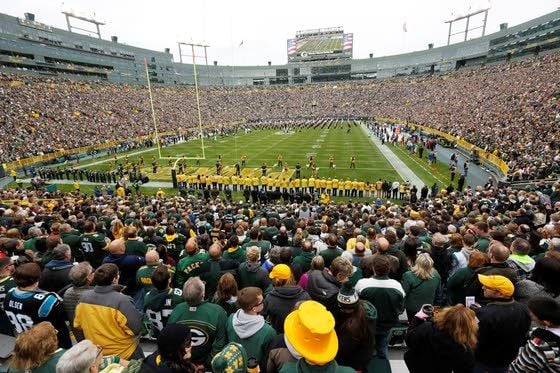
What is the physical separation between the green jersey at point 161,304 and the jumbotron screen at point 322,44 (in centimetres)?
10072

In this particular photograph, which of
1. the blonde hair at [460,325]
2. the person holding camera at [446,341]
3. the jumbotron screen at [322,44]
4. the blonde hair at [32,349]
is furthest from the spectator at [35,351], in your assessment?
the jumbotron screen at [322,44]

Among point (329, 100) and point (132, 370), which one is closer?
point (132, 370)

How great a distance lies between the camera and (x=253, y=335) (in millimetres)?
2992

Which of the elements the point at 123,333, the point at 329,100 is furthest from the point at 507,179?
the point at 329,100

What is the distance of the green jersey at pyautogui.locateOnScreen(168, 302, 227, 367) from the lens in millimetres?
3232

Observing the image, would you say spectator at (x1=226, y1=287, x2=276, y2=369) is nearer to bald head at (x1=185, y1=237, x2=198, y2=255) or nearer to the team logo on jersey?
the team logo on jersey

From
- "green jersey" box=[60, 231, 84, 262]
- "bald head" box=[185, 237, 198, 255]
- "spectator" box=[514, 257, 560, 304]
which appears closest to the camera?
"spectator" box=[514, 257, 560, 304]

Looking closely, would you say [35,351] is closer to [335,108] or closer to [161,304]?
[161,304]

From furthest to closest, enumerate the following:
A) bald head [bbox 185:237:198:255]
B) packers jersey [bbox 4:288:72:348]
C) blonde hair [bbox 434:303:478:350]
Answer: bald head [bbox 185:237:198:255] < packers jersey [bbox 4:288:72:348] < blonde hair [bbox 434:303:478:350]

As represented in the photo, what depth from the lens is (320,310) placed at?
2.36m

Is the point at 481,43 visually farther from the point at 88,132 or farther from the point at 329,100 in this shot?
the point at 88,132

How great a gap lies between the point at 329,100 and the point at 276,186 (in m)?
64.2

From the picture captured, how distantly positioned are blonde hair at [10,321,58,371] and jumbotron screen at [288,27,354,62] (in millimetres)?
101928

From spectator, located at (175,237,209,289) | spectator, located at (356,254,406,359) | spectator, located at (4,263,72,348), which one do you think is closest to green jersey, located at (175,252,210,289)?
spectator, located at (175,237,209,289)
